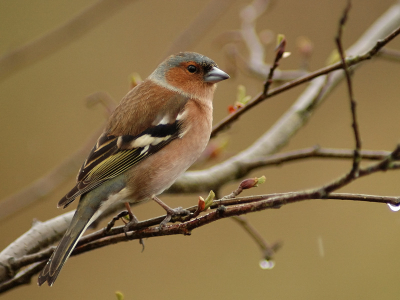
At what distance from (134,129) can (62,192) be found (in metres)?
3.35

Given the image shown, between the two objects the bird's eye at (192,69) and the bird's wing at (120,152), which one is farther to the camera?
the bird's eye at (192,69)

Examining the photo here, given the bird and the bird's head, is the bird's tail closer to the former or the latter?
the bird

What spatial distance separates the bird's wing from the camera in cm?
245

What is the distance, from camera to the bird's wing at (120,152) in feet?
8.03

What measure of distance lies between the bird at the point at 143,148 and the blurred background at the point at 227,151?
1.87 m

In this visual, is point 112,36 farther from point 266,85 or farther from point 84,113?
point 266,85

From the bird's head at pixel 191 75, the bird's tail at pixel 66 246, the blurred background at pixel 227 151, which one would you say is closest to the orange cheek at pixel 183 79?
the bird's head at pixel 191 75

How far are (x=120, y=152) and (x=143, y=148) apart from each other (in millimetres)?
129

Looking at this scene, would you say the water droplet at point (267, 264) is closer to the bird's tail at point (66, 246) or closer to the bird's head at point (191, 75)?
the bird's tail at point (66, 246)

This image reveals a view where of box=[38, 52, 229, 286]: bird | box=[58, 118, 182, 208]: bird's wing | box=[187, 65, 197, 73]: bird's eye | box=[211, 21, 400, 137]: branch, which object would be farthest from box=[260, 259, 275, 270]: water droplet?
box=[187, 65, 197, 73]: bird's eye

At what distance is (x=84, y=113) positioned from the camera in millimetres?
5906

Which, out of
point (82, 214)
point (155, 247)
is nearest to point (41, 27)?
point (155, 247)

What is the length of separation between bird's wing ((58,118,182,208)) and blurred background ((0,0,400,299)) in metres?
2.14

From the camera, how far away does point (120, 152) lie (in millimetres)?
2562
